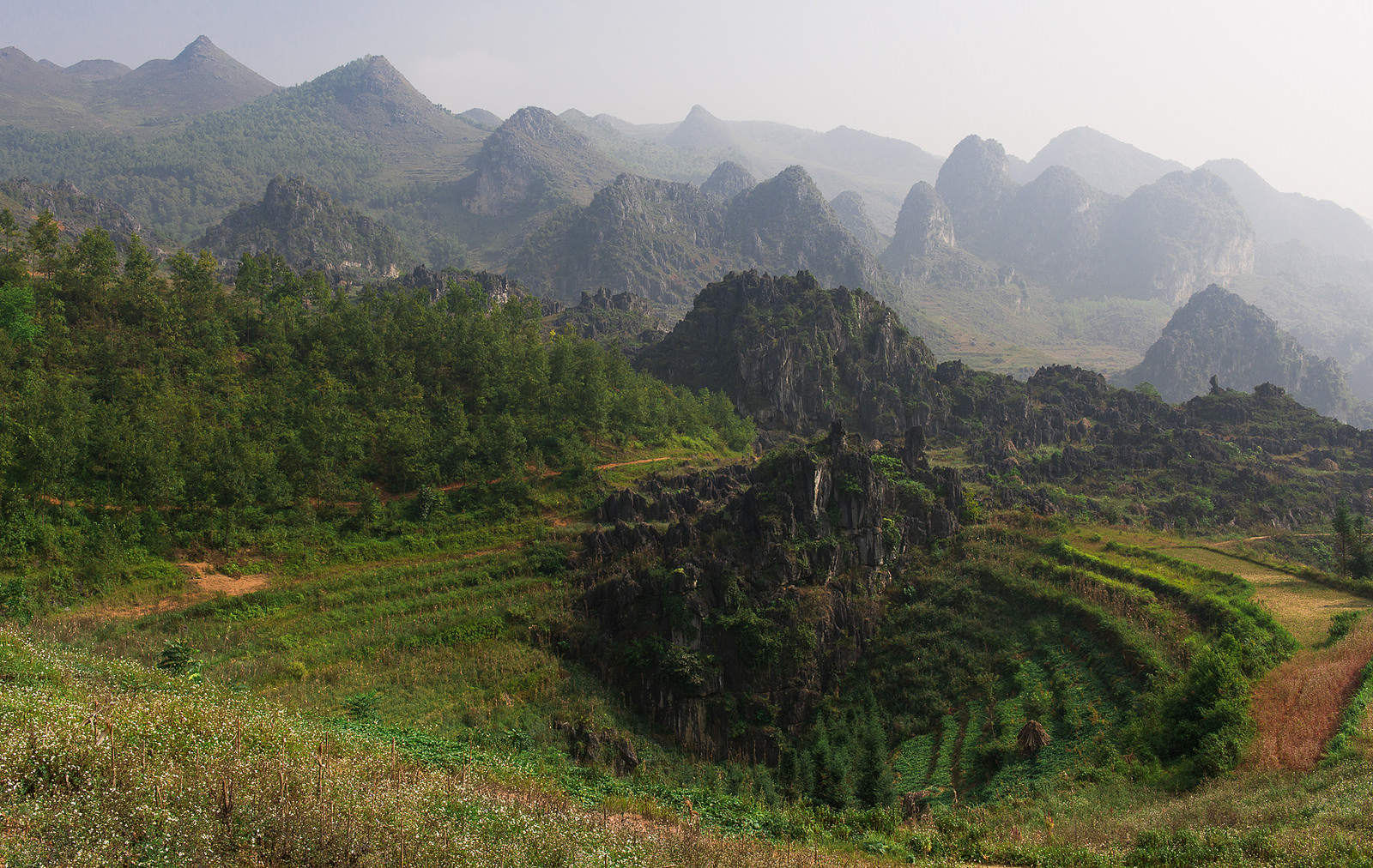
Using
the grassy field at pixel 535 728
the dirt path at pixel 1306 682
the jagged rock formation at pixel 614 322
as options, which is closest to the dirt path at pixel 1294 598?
the dirt path at pixel 1306 682

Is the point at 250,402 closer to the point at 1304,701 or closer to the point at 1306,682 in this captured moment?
the point at 1304,701

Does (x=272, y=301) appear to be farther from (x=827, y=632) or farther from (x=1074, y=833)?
(x=1074, y=833)

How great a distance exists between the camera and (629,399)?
62.1 m

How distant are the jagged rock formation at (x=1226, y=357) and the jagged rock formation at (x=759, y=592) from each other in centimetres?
15430

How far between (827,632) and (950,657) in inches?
208

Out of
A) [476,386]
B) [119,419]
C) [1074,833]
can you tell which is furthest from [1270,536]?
[119,419]

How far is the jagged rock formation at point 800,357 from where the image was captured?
88.2 metres

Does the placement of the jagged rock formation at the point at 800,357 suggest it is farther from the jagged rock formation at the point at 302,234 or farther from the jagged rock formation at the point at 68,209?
the jagged rock formation at the point at 68,209

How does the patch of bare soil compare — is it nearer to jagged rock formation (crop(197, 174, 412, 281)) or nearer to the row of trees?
the row of trees

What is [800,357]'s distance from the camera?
295 ft

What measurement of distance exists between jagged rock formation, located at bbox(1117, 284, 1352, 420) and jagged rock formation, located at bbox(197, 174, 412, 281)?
605 ft

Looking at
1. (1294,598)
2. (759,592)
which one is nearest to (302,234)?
(759,592)

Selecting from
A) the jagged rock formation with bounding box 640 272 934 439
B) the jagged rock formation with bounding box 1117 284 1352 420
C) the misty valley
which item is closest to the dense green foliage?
the misty valley

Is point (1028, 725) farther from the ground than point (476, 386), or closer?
closer
